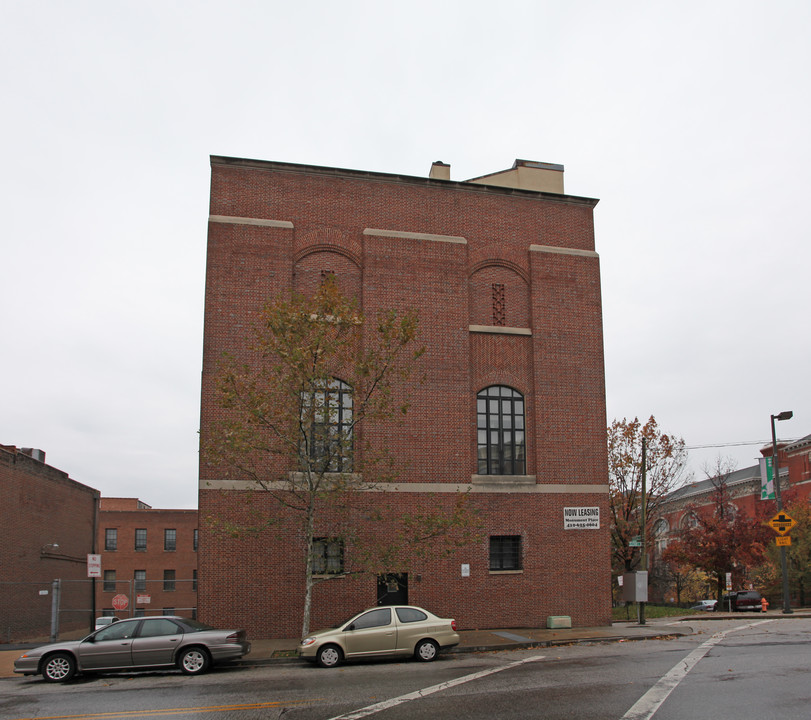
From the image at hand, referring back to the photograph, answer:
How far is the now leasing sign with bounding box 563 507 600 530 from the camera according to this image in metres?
23.9

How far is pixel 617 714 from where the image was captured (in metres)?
10.2

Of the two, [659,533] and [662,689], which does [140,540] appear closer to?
[659,533]

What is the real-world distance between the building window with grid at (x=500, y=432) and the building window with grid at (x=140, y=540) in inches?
1709

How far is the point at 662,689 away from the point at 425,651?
6.13 meters

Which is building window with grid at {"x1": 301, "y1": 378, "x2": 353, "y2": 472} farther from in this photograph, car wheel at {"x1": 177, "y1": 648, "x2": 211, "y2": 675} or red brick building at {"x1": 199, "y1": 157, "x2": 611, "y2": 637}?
car wheel at {"x1": 177, "y1": 648, "x2": 211, "y2": 675}

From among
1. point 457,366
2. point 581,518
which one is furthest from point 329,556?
point 581,518

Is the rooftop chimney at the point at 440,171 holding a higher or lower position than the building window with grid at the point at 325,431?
higher

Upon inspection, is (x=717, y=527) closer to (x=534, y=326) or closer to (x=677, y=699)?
(x=534, y=326)

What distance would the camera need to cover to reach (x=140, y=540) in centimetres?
5947

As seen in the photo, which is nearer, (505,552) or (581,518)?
(505,552)

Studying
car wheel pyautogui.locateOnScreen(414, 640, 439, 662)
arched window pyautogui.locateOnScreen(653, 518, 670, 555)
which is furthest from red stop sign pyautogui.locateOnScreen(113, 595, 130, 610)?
arched window pyautogui.locateOnScreen(653, 518, 670, 555)

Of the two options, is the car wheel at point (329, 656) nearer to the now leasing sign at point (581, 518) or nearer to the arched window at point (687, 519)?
the now leasing sign at point (581, 518)

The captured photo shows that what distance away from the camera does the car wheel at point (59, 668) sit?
15.4 metres

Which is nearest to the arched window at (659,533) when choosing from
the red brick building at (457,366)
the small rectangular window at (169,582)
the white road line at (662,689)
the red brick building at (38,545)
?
the red brick building at (457,366)
